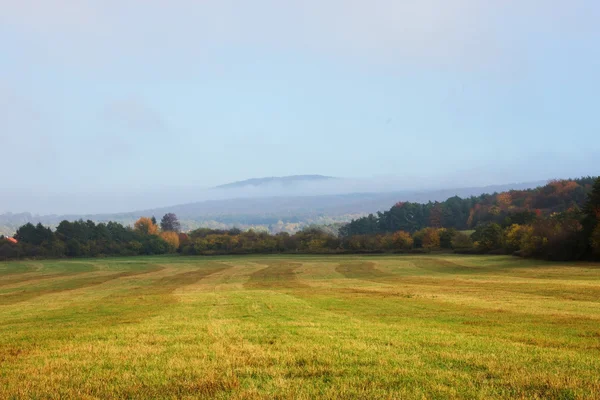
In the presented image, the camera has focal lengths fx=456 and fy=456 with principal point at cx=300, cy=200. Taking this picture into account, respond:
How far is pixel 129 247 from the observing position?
138250mm

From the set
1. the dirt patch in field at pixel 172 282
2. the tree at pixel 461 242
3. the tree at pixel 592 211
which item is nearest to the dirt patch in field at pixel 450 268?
the tree at pixel 592 211

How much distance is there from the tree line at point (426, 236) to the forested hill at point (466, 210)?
38 centimetres

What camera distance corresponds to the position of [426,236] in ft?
403

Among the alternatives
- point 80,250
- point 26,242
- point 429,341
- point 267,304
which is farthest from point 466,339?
point 26,242

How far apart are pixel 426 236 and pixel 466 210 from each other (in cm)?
7405

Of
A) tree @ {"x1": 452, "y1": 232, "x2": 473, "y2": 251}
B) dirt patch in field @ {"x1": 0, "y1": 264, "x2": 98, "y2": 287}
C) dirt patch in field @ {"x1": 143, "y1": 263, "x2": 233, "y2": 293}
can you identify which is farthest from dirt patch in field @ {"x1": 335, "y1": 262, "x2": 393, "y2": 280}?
tree @ {"x1": 452, "y1": 232, "x2": 473, "y2": 251}

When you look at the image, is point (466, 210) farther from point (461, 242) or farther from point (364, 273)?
point (364, 273)

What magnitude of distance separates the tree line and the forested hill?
0.38 meters

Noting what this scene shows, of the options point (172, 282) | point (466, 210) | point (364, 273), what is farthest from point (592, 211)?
point (466, 210)

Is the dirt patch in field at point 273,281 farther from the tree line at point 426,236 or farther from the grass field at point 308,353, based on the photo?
the tree line at point 426,236

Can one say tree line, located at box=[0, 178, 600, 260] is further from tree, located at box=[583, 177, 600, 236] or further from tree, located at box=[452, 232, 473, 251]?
tree, located at box=[452, 232, 473, 251]

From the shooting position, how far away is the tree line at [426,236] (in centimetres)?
6644

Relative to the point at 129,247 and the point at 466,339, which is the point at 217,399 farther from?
the point at 129,247

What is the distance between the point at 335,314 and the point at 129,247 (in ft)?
425
